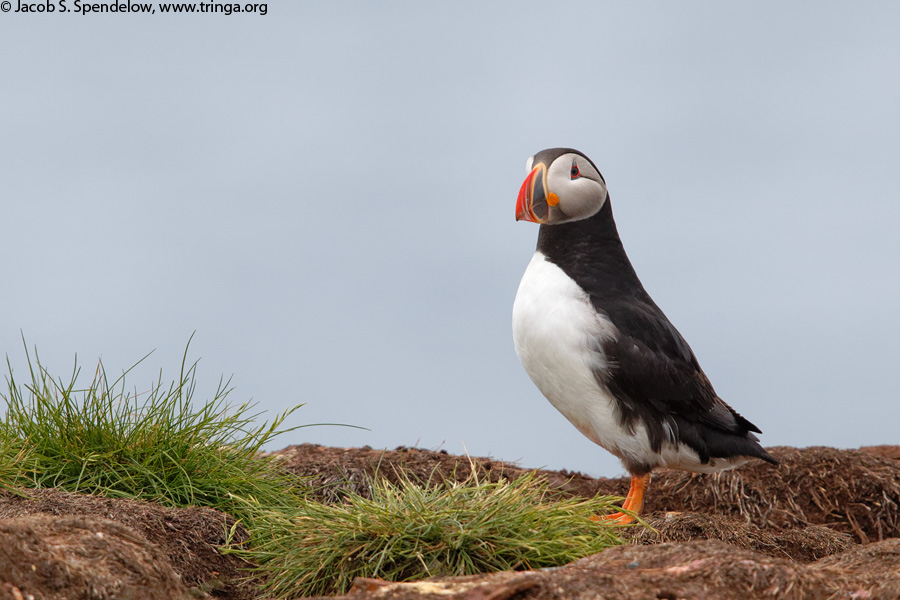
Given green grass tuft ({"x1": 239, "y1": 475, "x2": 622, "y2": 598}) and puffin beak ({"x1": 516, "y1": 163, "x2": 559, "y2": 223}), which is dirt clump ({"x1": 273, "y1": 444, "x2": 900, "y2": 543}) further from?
green grass tuft ({"x1": 239, "y1": 475, "x2": 622, "y2": 598})

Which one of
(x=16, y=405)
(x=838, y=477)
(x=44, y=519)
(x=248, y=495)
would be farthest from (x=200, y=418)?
(x=838, y=477)

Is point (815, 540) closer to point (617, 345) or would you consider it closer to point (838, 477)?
point (617, 345)

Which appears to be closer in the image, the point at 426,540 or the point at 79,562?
the point at 79,562

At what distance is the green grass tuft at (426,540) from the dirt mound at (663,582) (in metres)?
0.52

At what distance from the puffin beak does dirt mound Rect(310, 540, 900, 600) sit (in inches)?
124

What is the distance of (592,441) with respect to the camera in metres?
6.58

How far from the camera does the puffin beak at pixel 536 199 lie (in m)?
6.38

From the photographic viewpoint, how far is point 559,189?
641 cm

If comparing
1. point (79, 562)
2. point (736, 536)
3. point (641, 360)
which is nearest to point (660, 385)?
point (641, 360)

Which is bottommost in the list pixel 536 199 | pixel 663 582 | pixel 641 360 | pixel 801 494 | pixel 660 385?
pixel 663 582

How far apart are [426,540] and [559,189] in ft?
10.0

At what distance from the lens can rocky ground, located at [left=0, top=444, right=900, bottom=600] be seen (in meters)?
3.27

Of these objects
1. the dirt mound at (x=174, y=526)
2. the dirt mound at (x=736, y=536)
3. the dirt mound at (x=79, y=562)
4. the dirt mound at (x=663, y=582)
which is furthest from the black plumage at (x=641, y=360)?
the dirt mound at (x=79, y=562)

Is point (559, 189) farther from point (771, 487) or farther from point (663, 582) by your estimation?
point (663, 582)
